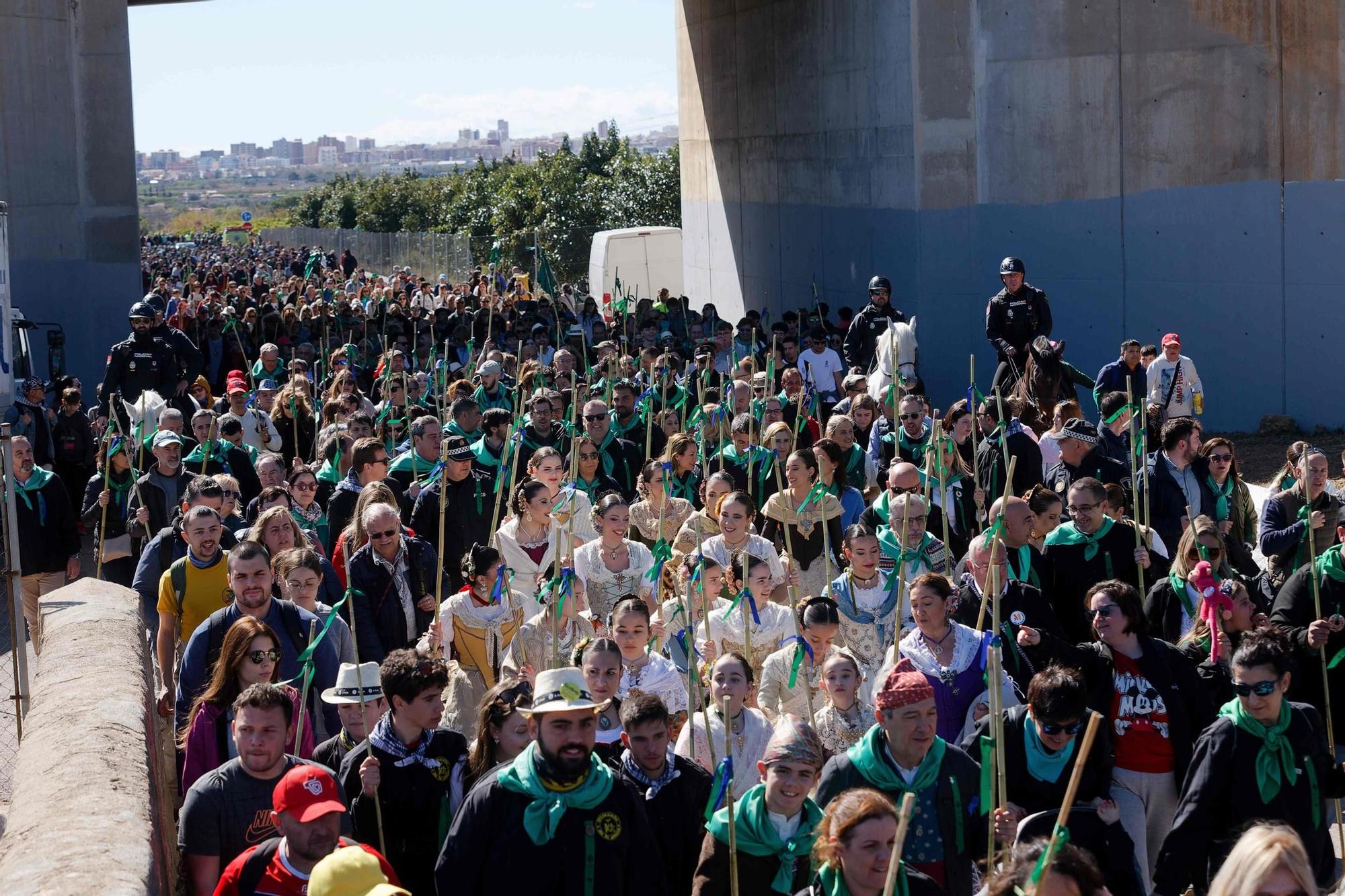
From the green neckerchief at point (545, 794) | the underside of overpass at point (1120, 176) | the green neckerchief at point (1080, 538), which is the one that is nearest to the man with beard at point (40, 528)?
the green neckerchief at point (1080, 538)

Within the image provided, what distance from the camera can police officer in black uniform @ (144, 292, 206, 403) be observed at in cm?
1630

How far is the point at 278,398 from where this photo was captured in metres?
14.1

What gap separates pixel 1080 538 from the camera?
845 centimetres

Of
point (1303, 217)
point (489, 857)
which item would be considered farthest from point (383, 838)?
point (1303, 217)

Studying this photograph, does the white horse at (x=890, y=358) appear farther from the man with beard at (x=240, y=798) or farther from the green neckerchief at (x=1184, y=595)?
the man with beard at (x=240, y=798)

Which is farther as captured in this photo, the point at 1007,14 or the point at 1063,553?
the point at 1007,14

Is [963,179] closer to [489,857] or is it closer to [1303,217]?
[1303,217]

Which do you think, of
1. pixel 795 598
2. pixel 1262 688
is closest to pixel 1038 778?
pixel 1262 688

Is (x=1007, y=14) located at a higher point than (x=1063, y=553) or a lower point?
higher

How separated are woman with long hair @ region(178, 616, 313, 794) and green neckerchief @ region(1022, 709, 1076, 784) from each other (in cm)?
265

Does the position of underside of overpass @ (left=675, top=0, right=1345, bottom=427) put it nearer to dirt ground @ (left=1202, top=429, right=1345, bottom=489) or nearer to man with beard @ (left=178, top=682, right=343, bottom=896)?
dirt ground @ (left=1202, top=429, right=1345, bottom=489)

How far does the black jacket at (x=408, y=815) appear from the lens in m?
6.05

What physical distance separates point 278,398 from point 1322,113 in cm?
1141

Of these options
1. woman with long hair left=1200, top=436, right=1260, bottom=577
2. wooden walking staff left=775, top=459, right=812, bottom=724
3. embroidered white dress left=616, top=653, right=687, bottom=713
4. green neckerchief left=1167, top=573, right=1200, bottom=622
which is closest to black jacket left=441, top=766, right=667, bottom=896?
wooden walking staff left=775, top=459, right=812, bottom=724
